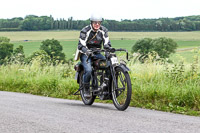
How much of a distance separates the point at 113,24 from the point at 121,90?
259ft

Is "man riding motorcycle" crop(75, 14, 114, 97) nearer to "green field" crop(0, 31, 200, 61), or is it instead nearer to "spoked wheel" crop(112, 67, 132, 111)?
"spoked wheel" crop(112, 67, 132, 111)

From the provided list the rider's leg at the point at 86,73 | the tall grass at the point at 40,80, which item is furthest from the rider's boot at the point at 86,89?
the tall grass at the point at 40,80

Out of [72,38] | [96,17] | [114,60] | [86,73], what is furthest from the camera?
[72,38]

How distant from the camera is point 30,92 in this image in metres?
12.3

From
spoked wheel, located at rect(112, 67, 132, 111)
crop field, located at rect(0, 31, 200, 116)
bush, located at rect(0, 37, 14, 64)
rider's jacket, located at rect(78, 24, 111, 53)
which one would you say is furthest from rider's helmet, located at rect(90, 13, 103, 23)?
bush, located at rect(0, 37, 14, 64)

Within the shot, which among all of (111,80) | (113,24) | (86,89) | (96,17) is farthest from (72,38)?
(111,80)

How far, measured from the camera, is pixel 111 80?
25.4 ft

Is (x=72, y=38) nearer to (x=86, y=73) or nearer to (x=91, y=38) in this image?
(x=86, y=73)

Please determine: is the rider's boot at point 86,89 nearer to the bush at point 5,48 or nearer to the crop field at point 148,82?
the crop field at point 148,82

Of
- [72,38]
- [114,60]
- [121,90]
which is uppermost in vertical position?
[114,60]

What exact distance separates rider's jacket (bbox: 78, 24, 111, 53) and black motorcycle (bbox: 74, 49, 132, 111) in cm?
20

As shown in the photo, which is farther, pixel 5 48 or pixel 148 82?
pixel 5 48

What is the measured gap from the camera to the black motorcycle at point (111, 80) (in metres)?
7.31

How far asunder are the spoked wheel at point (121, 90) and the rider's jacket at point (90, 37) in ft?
3.16
